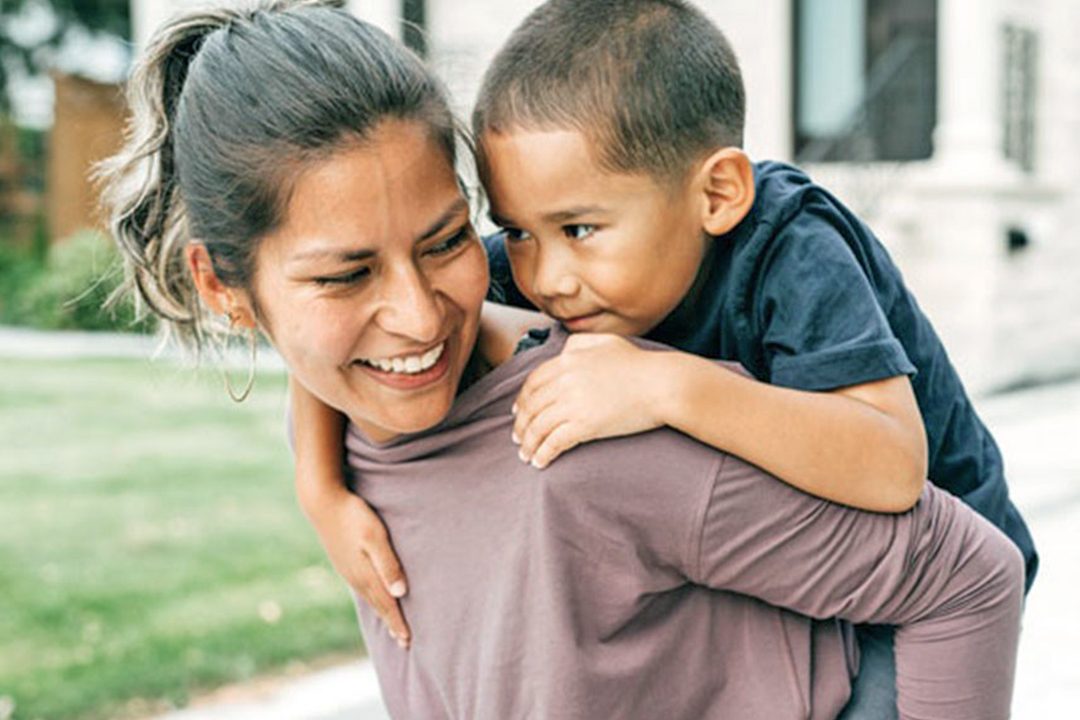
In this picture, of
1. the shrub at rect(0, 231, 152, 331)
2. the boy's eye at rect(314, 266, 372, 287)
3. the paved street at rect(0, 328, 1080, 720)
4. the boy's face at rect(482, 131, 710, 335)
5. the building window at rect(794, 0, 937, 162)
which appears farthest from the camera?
the shrub at rect(0, 231, 152, 331)

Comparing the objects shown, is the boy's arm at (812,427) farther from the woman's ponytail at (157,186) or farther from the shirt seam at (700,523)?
the woman's ponytail at (157,186)

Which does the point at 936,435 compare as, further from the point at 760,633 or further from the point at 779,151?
the point at 779,151

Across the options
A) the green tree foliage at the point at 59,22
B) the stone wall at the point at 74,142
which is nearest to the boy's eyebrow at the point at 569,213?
the stone wall at the point at 74,142

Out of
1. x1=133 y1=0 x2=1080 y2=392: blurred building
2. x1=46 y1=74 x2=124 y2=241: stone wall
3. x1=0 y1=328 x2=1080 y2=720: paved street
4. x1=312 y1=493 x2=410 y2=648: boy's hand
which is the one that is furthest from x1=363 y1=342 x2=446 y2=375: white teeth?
x1=46 y1=74 x2=124 y2=241: stone wall

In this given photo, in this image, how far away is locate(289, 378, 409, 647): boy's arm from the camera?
A: 1567 mm

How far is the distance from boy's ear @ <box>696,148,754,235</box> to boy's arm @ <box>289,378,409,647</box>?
21.8 inches

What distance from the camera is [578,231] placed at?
5.61ft

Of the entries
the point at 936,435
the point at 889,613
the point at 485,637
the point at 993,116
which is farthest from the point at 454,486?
the point at 993,116

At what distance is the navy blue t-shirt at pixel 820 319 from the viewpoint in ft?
5.13

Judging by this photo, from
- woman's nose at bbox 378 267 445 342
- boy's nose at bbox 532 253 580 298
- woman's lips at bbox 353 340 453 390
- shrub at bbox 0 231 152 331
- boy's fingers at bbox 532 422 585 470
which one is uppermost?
woman's nose at bbox 378 267 445 342

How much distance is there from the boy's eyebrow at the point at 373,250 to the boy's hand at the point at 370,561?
349 mm

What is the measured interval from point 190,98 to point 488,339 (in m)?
0.46

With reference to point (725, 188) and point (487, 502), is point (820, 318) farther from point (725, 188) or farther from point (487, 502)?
point (487, 502)

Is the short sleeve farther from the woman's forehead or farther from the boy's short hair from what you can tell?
the woman's forehead
